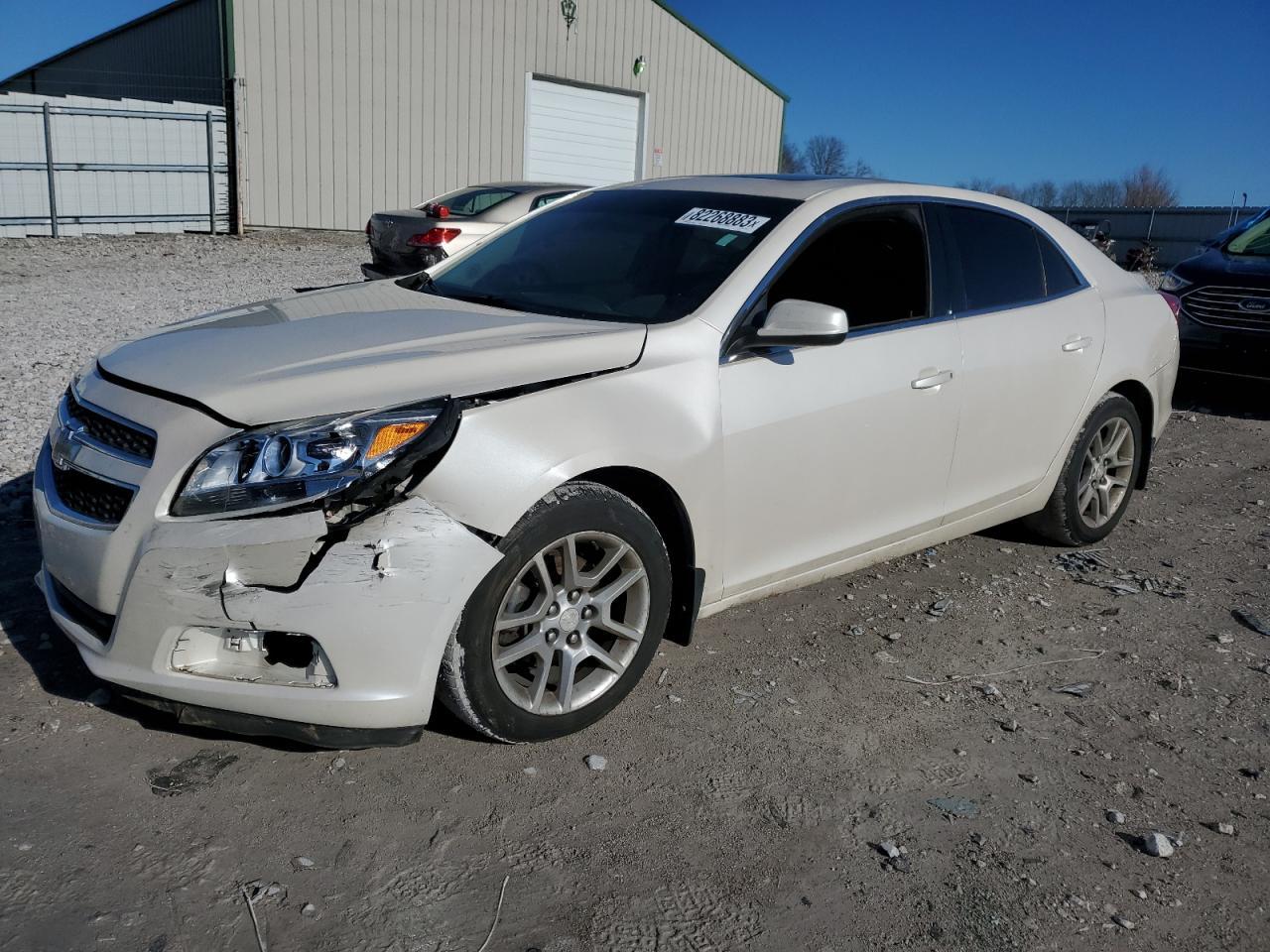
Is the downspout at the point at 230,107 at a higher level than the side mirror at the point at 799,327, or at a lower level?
higher

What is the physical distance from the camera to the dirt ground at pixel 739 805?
8.23 feet

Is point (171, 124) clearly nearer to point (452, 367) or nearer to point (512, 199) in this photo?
point (512, 199)

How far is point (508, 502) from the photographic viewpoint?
2881 mm

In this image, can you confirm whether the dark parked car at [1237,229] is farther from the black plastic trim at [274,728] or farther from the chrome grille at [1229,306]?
the black plastic trim at [274,728]

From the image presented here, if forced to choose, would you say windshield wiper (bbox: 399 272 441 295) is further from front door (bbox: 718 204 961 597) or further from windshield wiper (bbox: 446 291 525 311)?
front door (bbox: 718 204 961 597)

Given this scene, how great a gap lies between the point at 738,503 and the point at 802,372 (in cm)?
52

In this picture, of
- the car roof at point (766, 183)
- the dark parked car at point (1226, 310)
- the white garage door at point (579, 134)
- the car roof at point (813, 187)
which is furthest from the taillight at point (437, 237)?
the white garage door at point (579, 134)

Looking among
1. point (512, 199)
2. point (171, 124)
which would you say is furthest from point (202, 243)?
point (512, 199)

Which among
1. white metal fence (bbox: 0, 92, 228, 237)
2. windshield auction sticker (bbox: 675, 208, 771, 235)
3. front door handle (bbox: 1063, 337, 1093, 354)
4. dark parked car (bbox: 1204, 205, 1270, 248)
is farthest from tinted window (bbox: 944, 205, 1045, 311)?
white metal fence (bbox: 0, 92, 228, 237)

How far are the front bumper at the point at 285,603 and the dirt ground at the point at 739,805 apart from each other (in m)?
0.30

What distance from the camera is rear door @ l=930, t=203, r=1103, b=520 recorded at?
436 centimetres

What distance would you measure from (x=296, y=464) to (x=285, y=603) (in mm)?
350

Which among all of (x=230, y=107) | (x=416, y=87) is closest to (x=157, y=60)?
(x=230, y=107)

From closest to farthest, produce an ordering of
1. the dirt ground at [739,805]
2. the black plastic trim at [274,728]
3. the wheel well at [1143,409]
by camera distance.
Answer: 1. the dirt ground at [739,805]
2. the black plastic trim at [274,728]
3. the wheel well at [1143,409]
